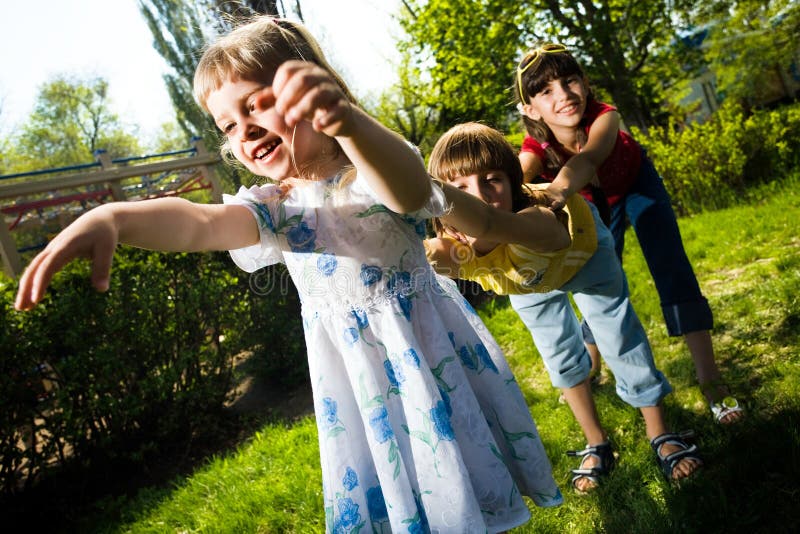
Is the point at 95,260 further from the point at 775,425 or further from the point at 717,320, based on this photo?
the point at 717,320

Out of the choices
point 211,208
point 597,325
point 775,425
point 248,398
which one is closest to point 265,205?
point 211,208

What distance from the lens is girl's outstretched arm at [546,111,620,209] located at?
2.04m

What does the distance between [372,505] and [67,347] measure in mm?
3632

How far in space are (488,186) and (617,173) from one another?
3.14 feet

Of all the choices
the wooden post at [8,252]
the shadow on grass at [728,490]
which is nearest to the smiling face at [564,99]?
the shadow on grass at [728,490]

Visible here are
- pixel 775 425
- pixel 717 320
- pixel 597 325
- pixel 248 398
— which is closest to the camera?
pixel 775 425

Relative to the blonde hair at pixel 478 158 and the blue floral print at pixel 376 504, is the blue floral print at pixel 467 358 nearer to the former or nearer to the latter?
the blue floral print at pixel 376 504

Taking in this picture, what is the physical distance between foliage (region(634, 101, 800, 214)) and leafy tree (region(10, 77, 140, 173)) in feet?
140

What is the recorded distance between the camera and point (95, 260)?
3.50 feet

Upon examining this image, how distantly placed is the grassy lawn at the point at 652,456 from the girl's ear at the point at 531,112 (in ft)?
4.97

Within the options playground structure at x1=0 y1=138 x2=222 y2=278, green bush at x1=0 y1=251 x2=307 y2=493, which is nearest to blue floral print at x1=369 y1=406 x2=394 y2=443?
green bush at x1=0 y1=251 x2=307 y2=493

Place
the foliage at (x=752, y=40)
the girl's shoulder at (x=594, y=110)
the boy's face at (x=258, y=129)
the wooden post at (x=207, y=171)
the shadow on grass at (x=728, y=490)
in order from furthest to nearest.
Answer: the foliage at (x=752, y=40), the wooden post at (x=207, y=171), the girl's shoulder at (x=594, y=110), the shadow on grass at (x=728, y=490), the boy's face at (x=258, y=129)

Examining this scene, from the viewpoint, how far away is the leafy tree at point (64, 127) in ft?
136

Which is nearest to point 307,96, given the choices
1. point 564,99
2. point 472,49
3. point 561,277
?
point 561,277
